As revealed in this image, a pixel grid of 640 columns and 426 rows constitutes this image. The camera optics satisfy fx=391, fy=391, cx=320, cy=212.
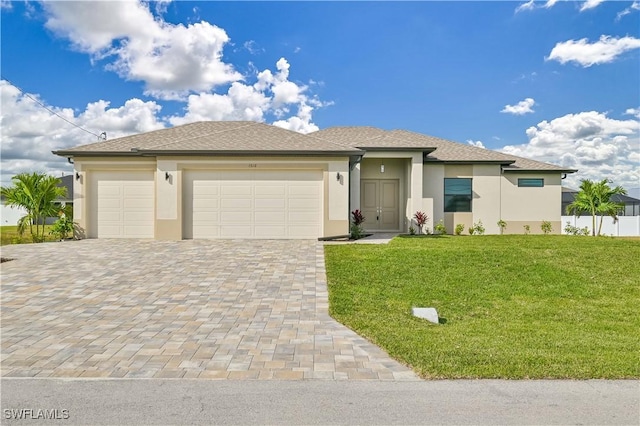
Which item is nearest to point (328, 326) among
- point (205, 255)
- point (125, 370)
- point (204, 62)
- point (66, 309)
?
point (125, 370)

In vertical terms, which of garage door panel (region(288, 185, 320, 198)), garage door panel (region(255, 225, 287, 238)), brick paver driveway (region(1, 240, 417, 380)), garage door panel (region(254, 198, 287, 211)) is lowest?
brick paver driveway (region(1, 240, 417, 380))

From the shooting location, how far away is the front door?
59.4ft

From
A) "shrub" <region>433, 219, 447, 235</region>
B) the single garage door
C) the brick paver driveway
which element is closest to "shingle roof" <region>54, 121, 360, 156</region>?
the single garage door

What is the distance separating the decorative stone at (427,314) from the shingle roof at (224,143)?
860 cm

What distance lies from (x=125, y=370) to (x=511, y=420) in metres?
3.94

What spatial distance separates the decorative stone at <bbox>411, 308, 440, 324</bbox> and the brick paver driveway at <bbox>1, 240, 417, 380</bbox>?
1.41 m

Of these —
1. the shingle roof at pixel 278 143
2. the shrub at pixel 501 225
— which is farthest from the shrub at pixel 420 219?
the shrub at pixel 501 225

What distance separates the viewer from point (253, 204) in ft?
47.7

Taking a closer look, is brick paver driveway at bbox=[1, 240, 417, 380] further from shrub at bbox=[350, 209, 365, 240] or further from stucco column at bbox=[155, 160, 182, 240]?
shrub at bbox=[350, 209, 365, 240]

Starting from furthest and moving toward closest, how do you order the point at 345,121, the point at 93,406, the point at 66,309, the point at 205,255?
1. the point at 345,121
2. the point at 205,255
3. the point at 66,309
4. the point at 93,406

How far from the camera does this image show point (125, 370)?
4.38m

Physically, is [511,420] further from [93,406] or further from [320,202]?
[320,202]

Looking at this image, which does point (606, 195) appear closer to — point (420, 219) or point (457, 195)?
point (457, 195)

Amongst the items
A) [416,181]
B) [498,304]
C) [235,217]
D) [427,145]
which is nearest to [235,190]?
[235,217]
